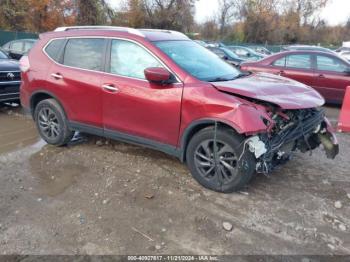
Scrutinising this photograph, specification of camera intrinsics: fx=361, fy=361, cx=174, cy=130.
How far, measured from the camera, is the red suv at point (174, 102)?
3.96 meters

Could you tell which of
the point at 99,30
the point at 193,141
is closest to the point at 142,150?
the point at 193,141

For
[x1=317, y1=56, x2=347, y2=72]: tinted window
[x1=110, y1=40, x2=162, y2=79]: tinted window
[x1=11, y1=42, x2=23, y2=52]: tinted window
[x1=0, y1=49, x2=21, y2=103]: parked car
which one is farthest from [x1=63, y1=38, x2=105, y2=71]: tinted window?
[x1=11, y1=42, x2=23, y2=52]: tinted window

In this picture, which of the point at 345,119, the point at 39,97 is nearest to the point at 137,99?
the point at 39,97

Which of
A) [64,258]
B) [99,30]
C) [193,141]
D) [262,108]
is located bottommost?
[64,258]

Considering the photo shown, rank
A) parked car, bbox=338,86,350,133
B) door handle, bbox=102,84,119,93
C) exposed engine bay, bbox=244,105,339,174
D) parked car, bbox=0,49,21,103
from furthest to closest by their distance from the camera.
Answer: parked car, bbox=0,49,21,103, parked car, bbox=338,86,350,133, door handle, bbox=102,84,119,93, exposed engine bay, bbox=244,105,339,174

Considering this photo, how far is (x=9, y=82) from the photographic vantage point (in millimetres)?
7668

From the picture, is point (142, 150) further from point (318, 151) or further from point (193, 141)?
point (318, 151)

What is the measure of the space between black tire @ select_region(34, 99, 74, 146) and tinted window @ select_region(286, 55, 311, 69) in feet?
21.1

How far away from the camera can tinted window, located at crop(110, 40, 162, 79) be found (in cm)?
454

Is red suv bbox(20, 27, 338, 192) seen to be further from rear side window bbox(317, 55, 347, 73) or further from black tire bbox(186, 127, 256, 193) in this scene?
rear side window bbox(317, 55, 347, 73)

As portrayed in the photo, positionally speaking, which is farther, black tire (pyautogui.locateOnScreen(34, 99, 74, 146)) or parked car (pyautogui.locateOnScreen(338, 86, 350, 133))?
parked car (pyautogui.locateOnScreen(338, 86, 350, 133))

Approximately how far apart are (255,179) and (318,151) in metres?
1.71

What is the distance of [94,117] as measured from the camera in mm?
5062

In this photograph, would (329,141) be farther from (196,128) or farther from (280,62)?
(280,62)
